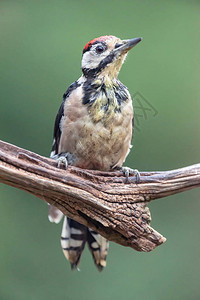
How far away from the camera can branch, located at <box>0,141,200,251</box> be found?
1456 millimetres

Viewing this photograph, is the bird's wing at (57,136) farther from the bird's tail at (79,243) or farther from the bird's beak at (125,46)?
the bird's beak at (125,46)

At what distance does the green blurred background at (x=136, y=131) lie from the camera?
5.81ft

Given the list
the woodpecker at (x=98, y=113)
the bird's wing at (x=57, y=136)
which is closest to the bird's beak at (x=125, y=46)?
the woodpecker at (x=98, y=113)

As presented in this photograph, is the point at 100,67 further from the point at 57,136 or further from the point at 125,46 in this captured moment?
the point at 57,136

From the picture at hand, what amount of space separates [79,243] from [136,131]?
644mm

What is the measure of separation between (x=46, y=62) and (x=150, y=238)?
2.97ft

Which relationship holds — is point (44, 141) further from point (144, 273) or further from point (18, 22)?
point (144, 273)

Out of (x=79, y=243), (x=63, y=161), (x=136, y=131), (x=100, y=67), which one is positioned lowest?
(x=79, y=243)

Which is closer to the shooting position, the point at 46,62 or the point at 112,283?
the point at 46,62

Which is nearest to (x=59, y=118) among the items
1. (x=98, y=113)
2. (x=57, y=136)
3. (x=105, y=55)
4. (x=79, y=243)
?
(x=57, y=136)

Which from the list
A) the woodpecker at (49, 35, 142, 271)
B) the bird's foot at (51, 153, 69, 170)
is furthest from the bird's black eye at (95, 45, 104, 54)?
the bird's foot at (51, 153, 69, 170)

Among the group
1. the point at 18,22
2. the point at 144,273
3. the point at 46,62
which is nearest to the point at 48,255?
the point at 144,273

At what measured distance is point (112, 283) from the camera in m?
2.05

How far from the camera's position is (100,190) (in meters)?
1.60
